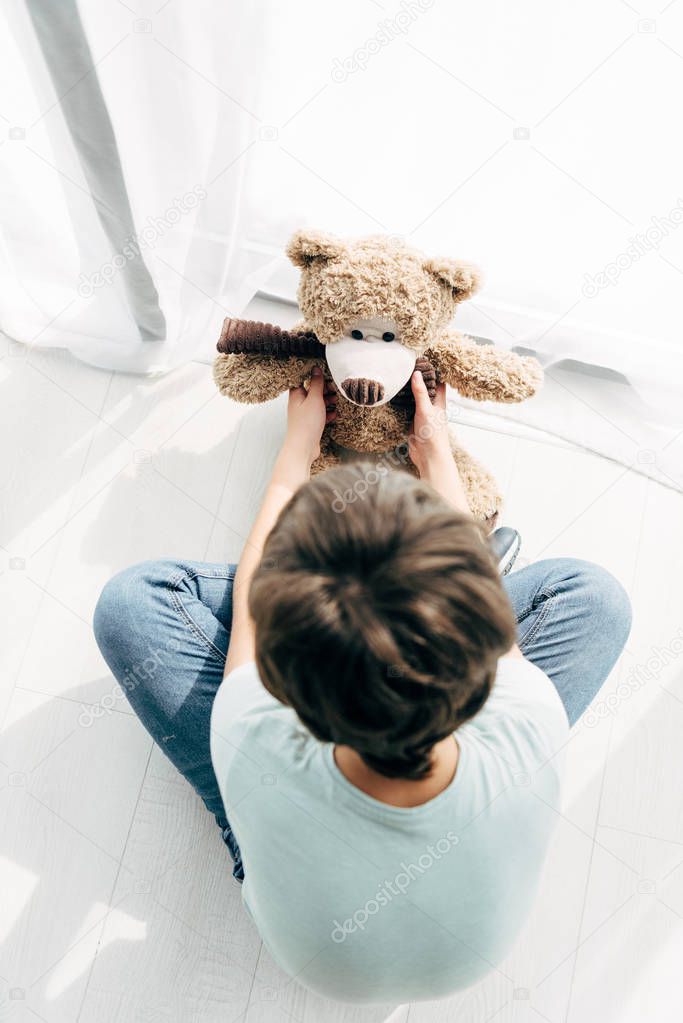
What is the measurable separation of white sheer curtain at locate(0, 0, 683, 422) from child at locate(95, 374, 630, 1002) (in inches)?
10.8

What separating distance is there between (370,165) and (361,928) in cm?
89

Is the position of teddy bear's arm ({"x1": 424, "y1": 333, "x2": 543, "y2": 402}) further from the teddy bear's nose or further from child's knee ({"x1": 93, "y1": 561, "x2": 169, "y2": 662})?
child's knee ({"x1": 93, "y1": 561, "x2": 169, "y2": 662})

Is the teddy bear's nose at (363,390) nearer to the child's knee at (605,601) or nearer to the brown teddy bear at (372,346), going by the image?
the brown teddy bear at (372,346)

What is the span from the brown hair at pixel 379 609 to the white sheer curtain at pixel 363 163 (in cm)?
59

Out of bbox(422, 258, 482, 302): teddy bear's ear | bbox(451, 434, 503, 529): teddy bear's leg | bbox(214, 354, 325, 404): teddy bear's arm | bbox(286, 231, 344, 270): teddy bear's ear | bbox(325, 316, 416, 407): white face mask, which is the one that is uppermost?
bbox(422, 258, 482, 302): teddy bear's ear

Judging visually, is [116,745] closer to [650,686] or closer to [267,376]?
[267,376]

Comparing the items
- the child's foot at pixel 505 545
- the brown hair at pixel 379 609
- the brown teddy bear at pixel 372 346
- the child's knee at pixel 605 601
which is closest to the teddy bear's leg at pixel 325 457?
the brown teddy bear at pixel 372 346

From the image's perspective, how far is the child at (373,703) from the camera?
0.46 m

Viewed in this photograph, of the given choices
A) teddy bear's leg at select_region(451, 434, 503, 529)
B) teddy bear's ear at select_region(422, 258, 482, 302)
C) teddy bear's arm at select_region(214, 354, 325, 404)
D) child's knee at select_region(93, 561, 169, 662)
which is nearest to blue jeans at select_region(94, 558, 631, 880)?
child's knee at select_region(93, 561, 169, 662)

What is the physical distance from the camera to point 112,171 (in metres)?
0.92

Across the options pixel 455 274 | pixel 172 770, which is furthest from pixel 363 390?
pixel 172 770

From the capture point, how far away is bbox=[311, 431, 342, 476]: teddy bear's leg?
1.05 m

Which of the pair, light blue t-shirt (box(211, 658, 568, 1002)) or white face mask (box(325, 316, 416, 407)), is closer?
light blue t-shirt (box(211, 658, 568, 1002))

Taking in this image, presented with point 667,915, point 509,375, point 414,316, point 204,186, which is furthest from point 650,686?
point 204,186
